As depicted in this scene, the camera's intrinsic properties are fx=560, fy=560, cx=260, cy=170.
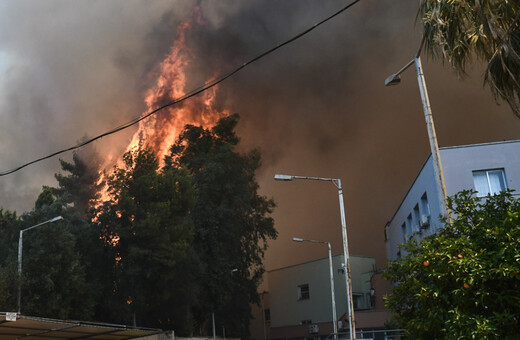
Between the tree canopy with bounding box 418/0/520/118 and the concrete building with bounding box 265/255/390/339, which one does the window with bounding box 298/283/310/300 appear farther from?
the tree canopy with bounding box 418/0/520/118

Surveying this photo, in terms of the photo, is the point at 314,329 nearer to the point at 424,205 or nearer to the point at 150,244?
the point at 150,244

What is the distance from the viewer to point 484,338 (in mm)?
8812

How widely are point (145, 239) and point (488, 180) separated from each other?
27.5 meters

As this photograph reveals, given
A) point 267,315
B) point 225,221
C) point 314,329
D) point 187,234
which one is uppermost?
point 225,221

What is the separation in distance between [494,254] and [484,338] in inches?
59.0

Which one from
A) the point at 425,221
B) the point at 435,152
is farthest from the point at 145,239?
the point at 435,152

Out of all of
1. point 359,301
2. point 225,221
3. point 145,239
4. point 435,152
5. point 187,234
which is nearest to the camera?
point 435,152

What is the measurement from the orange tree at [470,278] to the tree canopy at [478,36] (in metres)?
3.39

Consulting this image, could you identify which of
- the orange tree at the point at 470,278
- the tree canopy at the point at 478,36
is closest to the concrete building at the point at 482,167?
the tree canopy at the point at 478,36

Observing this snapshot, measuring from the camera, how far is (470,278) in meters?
9.23

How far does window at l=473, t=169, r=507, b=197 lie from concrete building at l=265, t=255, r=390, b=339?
91.4 feet

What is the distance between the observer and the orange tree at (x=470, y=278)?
909 cm

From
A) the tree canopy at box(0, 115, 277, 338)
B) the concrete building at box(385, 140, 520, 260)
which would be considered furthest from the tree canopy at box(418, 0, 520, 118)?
the tree canopy at box(0, 115, 277, 338)

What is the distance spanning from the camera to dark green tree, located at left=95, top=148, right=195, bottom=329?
1807 inches
